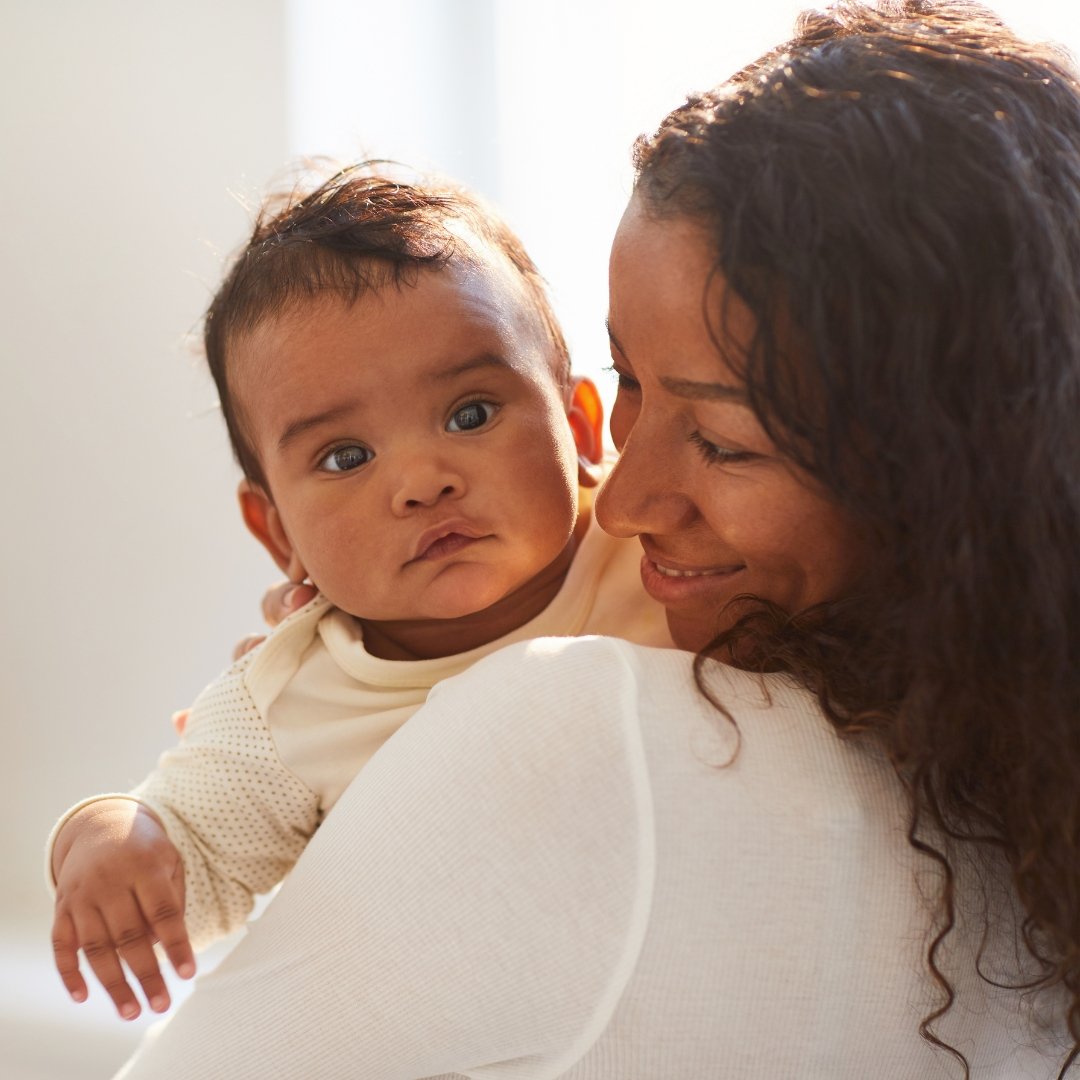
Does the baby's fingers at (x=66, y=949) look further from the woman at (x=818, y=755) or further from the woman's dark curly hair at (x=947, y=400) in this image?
the woman's dark curly hair at (x=947, y=400)

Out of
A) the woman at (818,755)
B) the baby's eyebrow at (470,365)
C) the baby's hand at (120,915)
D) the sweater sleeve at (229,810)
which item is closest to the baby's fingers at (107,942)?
the baby's hand at (120,915)

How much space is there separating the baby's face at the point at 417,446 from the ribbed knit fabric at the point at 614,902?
42cm

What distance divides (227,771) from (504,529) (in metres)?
0.38

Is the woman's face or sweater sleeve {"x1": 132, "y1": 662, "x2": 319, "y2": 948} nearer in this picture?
the woman's face

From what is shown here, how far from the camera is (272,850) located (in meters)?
1.36

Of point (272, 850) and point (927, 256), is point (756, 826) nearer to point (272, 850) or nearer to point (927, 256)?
point (927, 256)

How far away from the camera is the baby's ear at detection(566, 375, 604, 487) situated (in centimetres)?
154

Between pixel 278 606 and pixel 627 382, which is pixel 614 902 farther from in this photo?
pixel 278 606

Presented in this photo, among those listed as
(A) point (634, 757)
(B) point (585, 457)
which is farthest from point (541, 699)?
(B) point (585, 457)

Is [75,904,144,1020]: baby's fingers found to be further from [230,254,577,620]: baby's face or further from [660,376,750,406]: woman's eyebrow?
[660,376,750,406]: woman's eyebrow

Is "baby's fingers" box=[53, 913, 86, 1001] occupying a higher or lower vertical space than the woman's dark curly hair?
lower

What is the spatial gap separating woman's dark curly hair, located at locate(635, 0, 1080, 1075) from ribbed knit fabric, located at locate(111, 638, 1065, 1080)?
0.04 m

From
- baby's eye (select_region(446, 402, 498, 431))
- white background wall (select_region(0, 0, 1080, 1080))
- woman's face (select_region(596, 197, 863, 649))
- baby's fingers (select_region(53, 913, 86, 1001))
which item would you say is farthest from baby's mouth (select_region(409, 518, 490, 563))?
white background wall (select_region(0, 0, 1080, 1080))

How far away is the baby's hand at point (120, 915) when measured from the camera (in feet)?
3.80
